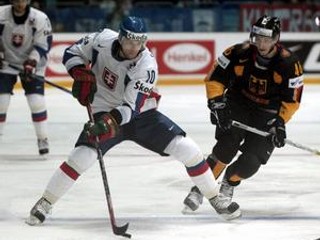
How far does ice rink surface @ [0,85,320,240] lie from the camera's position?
381cm

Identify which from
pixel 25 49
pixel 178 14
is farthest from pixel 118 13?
pixel 25 49

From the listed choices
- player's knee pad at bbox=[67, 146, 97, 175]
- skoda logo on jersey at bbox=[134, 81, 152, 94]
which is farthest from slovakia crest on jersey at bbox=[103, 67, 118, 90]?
player's knee pad at bbox=[67, 146, 97, 175]

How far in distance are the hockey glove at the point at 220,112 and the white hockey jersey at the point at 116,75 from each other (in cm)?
28

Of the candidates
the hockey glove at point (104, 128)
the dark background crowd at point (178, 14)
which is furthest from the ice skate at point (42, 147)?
the dark background crowd at point (178, 14)

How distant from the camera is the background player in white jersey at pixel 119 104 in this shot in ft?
12.0

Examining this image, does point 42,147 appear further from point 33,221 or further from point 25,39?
point 33,221

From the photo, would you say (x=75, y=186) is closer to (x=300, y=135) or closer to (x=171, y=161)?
(x=171, y=161)

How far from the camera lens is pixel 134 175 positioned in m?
5.10

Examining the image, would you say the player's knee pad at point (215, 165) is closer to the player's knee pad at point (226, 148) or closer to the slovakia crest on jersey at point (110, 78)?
the player's knee pad at point (226, 148)

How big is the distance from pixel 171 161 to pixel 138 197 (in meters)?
1.07

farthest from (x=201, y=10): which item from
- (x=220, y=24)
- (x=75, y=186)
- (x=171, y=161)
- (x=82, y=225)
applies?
(x=82, y=225)

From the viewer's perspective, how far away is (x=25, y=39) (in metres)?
5.63

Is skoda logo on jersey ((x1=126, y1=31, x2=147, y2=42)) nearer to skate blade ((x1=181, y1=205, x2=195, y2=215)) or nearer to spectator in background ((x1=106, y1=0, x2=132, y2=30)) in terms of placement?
skate blade ((x1=181, y1=205, x2=195, y2=215))

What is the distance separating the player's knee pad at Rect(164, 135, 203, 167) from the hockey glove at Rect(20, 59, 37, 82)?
5.77 feet
